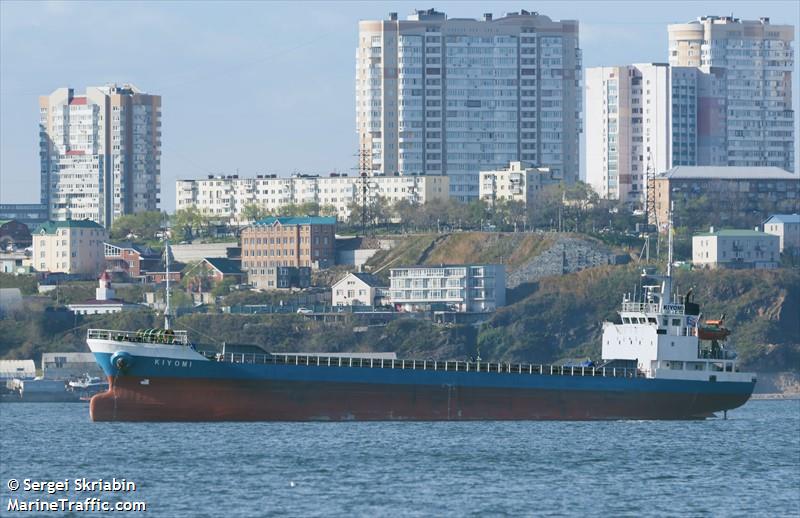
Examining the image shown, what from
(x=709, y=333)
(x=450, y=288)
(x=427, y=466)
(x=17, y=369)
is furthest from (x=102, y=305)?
(x=427, y=466)

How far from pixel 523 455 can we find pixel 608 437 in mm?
9654

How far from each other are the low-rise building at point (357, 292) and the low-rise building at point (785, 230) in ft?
141

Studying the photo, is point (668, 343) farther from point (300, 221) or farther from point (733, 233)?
point (300, 221)

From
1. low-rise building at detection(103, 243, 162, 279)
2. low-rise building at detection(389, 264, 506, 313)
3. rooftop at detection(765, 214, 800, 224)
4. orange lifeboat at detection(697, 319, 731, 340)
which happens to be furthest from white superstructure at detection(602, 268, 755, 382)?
low-rise building at detection(103, 243, 162, 279)

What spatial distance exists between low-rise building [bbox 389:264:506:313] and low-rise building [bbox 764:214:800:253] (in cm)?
3540

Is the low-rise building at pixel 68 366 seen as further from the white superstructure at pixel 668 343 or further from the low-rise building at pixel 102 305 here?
the white superstructure at pixel 668 343

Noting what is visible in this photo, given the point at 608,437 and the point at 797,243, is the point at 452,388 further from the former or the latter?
the point at 797,243

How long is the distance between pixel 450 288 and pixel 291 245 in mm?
24366

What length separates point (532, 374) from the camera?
92.5 meters

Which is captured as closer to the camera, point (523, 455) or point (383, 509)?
Result: point (383, 509)

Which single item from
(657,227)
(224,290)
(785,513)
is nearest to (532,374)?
(785,513)

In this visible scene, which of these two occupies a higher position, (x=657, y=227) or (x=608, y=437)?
(x=657, y=227)

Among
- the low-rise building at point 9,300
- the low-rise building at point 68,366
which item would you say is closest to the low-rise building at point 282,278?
the low-rise building at point 9,300

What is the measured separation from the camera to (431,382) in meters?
91.4
